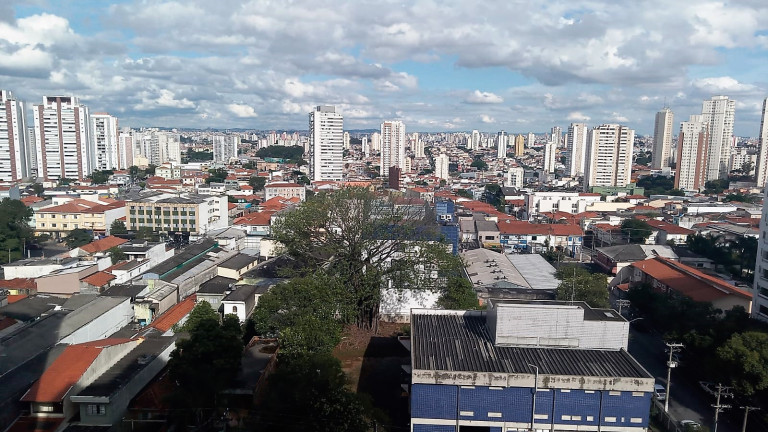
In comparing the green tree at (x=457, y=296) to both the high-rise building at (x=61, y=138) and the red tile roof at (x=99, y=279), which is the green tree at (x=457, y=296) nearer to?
the red tile roof at (x=99, y=279)

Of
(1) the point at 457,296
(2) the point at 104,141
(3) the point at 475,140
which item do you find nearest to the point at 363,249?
(1) the point at 457,296

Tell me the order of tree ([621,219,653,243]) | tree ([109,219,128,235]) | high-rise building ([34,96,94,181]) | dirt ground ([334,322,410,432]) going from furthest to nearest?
high-rise building ([34,96,94,181]) < tree ([621,219,653,243]) < tree ([109,219,128,235]) < dirt ground ([334,322,410,432])

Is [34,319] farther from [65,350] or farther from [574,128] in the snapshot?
[574,128]

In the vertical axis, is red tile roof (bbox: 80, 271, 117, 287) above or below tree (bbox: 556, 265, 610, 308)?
below

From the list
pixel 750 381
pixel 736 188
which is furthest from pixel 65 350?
pixel 736 188

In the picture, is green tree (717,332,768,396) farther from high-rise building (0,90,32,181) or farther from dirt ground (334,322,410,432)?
high-rise building (0,90,32,181)

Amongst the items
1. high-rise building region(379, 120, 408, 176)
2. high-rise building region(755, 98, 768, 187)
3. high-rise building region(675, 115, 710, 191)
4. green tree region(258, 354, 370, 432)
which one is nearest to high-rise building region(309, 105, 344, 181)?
high-rise building region(379, 120, 408, 176)
